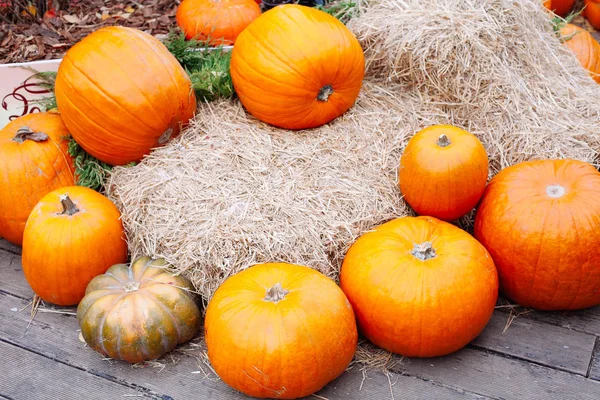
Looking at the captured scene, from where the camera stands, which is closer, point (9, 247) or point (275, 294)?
point (275, 294)

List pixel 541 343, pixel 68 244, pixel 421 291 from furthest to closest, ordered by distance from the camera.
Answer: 1. pixel 68 244
2. pixel 541 343
3. pixel 421 291

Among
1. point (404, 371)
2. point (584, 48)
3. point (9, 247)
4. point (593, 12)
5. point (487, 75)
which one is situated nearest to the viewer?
point (404, 371)

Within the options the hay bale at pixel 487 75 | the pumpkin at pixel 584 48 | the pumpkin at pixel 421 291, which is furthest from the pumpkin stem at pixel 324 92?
Result: the pumpkin at pixel 584 48

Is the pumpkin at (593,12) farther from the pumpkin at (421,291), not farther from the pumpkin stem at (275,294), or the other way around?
the pumpkin stem at (275,294)

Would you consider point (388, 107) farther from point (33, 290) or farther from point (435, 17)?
point (33, 290)

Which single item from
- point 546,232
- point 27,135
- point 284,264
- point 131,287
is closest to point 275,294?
point 284,264

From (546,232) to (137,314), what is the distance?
1822mm

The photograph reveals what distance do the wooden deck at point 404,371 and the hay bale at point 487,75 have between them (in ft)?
3.23

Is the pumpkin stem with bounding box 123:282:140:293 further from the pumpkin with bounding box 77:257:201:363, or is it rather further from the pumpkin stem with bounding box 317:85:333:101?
the pumpkin stem with bounding box 317:85:333:101

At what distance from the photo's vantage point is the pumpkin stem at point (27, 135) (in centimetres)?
330

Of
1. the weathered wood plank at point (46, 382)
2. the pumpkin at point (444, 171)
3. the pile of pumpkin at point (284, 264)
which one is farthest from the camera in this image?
the pumpkin at point (444, 171)

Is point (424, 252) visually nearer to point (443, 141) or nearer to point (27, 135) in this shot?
point (443, 141)

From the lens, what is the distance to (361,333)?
2.80 metres

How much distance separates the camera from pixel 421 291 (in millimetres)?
2527
